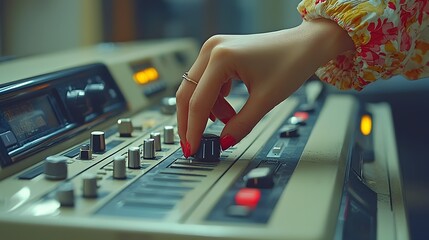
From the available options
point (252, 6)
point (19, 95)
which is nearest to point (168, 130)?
point (19, 95)

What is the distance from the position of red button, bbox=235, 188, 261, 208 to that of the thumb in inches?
7.3

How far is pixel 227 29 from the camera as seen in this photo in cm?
250

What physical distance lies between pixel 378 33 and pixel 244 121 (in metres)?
0.21

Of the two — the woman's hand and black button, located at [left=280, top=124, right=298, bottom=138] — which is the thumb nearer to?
the woman's hand

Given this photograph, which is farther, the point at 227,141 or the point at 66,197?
the point at 227,141

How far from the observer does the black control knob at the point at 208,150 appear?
0.96 m

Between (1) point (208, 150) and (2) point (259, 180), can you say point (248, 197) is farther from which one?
(1) point (208, 150)

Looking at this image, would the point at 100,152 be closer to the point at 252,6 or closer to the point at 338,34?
the point at 338,34

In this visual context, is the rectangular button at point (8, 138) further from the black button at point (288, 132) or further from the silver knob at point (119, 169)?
the black button at point (288, 132)

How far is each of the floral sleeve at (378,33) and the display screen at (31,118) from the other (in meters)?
0.40

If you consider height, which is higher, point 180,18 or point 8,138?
point 180,18

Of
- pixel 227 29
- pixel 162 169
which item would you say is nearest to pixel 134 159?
pixel 162 169

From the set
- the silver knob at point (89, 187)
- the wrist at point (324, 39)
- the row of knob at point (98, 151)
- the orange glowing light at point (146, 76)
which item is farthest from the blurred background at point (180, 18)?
the silver knob at point (89, 187)

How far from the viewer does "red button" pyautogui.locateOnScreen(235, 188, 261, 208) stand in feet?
2.50
